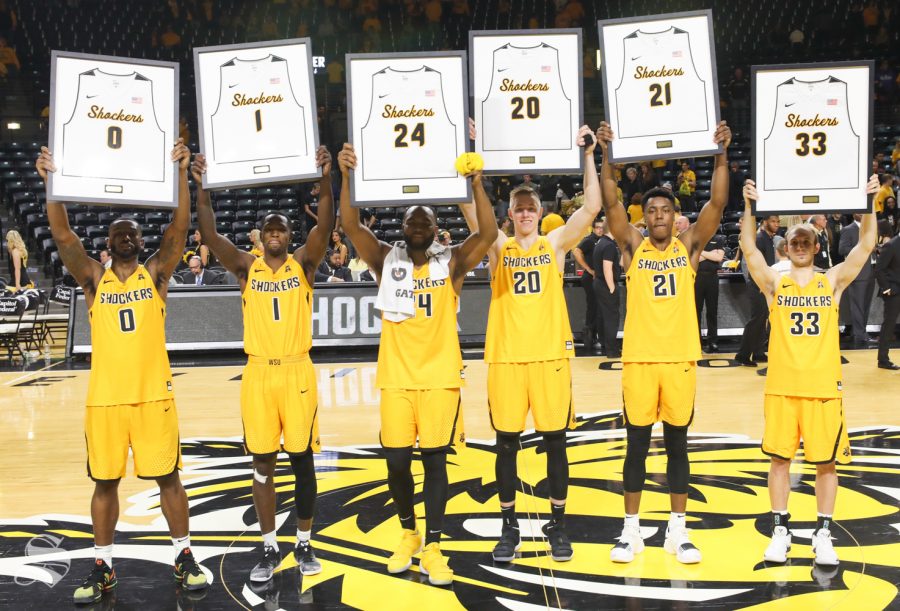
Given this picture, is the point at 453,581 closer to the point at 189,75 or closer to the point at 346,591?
the point at 346,591

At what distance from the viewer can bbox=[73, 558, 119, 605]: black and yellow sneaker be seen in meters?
4.06

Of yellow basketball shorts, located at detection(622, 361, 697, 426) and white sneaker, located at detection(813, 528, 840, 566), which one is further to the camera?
yellow basketball shorts, located at detection(622, 361, 697, 426)

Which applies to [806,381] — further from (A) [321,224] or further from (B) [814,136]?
(A) [321,224]

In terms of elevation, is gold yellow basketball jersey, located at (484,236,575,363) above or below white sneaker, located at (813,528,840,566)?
above

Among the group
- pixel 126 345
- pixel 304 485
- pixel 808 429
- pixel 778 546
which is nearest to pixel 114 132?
pixel 126 345

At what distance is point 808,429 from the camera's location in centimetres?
430

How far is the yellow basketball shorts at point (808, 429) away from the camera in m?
4.27

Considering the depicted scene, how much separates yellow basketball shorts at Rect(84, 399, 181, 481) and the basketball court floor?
626 mm

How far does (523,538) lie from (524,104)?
2424 millimetres

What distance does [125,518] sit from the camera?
538cm

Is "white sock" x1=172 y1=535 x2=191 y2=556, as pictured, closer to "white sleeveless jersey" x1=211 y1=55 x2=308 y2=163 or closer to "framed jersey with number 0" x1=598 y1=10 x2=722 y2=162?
"white sleeveless jersey" x1=211 y1=55 x2=308 y2=163

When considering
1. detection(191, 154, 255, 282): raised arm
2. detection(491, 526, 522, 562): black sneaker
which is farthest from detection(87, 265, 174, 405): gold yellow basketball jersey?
detection(491, 526, 522, 562): black sneaker

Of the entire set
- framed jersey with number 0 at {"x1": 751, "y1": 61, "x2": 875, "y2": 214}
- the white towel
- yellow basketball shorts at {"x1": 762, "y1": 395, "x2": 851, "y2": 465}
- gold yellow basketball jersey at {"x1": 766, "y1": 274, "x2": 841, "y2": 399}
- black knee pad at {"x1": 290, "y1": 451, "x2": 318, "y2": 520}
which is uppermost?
framed jersey with number 0 at {"x1": 751, "y1": 61, "x2": 875, "y2": 214}

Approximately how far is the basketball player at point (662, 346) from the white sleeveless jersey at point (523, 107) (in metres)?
0.26
